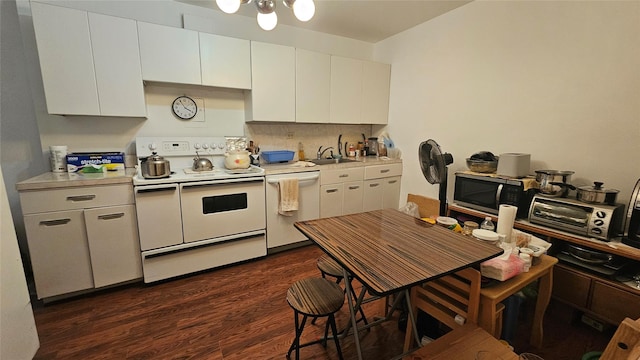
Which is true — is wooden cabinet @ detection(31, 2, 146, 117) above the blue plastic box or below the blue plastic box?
above

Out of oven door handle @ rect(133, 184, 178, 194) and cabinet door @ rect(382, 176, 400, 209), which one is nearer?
oven door handle @ rect(133, 184, 178, 194)

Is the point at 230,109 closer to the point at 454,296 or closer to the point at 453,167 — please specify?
the point at 453,167

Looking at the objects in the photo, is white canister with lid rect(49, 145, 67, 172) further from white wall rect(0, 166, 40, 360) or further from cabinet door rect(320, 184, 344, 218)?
cabinet door rect(320, 184, 344, 218)

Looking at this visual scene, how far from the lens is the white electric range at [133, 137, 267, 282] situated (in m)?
2.25

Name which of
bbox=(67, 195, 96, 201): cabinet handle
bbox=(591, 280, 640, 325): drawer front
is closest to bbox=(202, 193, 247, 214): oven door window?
bbox=(67, 195, 96, 201): cabinet handle

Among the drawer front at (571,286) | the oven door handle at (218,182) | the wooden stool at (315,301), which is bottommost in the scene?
the drawer front at (571,286)

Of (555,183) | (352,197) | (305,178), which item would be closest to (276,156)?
(305,178)

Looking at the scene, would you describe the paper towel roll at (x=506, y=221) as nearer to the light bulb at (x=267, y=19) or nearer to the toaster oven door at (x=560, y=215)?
the toaster oven door at (x=560, y=215)

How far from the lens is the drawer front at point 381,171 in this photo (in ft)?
11.0

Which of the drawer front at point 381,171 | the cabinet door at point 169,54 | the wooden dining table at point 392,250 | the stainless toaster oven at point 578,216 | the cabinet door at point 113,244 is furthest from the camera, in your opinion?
the drawer front at point 381,171

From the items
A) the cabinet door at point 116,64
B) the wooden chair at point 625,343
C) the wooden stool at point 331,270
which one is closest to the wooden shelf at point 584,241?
the wooden chair at point 625,343

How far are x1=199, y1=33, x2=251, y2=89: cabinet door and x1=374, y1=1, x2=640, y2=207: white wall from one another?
77.9 inches

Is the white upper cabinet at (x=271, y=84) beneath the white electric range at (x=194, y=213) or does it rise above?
above

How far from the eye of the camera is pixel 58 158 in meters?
2.25
